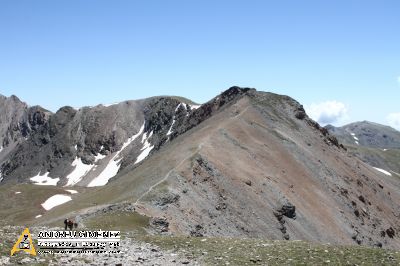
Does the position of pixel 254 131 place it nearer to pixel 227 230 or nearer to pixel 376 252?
pixel 227 230

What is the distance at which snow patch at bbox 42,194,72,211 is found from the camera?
357ft

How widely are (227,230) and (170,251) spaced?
3014 cm

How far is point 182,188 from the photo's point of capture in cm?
5941

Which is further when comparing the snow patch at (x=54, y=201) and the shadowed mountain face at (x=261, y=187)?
the snow patch at (x=54, y=201)

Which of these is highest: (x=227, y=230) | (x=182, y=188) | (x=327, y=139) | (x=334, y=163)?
(x=327, y=139)

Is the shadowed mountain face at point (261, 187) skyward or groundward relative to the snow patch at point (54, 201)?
skyward

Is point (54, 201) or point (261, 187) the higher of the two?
point (261, 187)

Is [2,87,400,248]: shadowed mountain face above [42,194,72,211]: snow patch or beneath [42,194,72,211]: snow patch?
above

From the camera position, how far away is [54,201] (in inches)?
4414

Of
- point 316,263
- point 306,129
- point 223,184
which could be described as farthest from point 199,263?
point 306,129

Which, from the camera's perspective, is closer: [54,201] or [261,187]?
[261,187]

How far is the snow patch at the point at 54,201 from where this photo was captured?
108719 millimetres

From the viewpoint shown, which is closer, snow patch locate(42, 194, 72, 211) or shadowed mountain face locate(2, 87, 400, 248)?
shadowed mountain face locate(2, 87, 400, 248)

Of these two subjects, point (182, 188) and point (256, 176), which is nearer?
point (182, 188)
